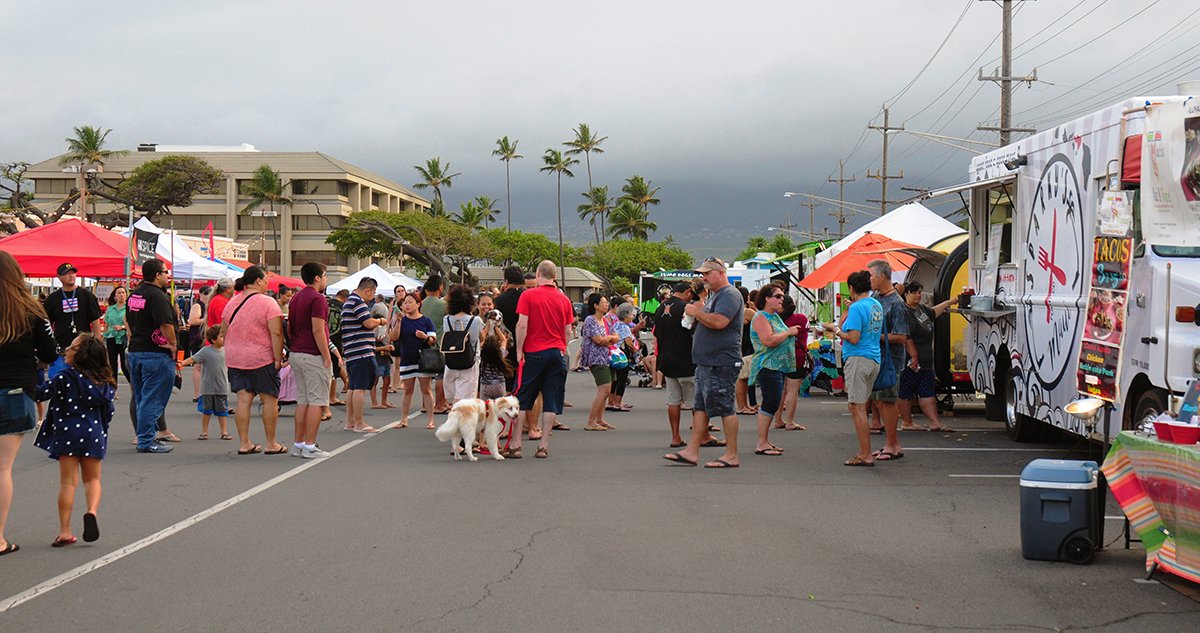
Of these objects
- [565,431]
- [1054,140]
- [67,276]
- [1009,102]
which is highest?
[1009,102]

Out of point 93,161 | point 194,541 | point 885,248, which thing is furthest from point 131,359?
point 93,161

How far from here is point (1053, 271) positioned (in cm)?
1126

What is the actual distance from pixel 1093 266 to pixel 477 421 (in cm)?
598

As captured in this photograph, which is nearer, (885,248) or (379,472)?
(379,472)

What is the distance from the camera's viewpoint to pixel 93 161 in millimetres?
83688

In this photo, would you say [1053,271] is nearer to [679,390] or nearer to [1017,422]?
[1017,422]

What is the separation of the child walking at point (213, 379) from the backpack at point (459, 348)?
262 cm

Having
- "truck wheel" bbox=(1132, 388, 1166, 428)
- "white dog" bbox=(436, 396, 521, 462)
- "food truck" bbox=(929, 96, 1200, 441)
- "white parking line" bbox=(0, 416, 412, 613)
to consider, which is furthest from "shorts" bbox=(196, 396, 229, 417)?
"truck wheel" bbox=(1132, 388, 1166, 428)

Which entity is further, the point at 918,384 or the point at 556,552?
the point at 918,384

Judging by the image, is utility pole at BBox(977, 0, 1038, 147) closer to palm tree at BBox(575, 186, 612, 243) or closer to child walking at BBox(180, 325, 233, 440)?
child walking at BBox(180, 325, 233, 440)

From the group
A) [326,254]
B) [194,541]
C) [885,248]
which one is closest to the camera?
[194,541]

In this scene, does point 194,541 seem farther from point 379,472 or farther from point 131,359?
point 131,359

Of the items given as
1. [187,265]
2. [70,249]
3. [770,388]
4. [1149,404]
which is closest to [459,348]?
[770,388]

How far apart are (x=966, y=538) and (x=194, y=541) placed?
16.8 feet
